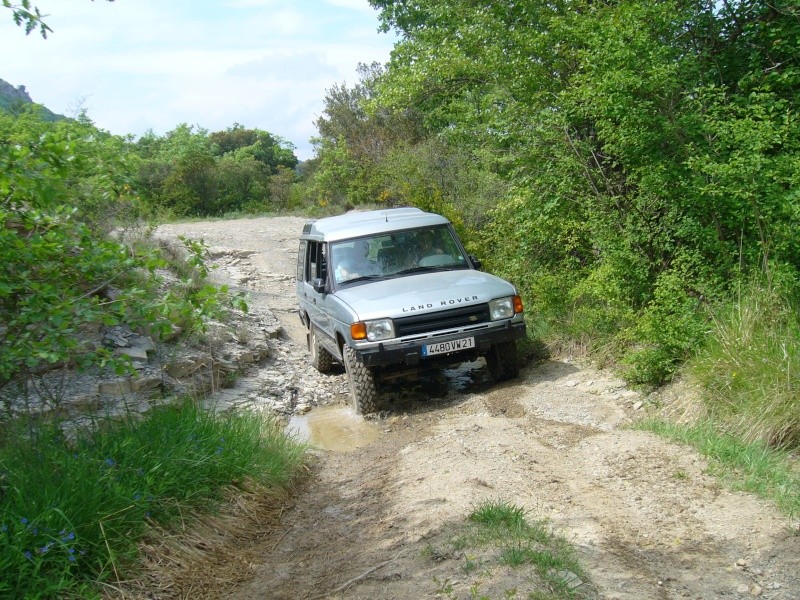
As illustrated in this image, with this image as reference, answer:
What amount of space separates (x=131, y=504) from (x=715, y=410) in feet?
13.8

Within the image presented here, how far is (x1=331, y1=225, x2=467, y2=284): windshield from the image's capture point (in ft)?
28.8

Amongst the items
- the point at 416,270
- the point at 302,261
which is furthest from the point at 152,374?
the point at 416,270

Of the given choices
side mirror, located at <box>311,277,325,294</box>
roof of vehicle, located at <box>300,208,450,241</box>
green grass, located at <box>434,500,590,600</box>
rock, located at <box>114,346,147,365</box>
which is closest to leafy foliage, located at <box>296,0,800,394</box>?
roof of vehicle, located at <box>300,208,450,241</box>

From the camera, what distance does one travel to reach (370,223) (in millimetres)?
9164

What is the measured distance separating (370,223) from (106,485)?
5.42m

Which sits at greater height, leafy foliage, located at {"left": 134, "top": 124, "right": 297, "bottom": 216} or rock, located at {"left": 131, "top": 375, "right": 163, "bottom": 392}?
leafy foliage, located at {"left": 134, "top": 124, "right": 297, "bottom": 216}

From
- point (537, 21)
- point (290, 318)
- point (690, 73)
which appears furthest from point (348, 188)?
point (690, 73)

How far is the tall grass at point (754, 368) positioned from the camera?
5.36 metres

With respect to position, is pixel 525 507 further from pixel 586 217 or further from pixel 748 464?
pixel 586 217

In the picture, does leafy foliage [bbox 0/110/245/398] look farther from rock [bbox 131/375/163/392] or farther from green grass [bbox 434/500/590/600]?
rock [bbox 131/375/163/392]

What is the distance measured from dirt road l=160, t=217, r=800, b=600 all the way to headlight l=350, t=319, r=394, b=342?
2.81 ft

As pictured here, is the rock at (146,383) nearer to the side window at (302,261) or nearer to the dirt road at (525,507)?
the dirt road at (525,507)

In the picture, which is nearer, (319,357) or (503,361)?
(503,361)

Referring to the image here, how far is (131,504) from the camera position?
4.24 metres
